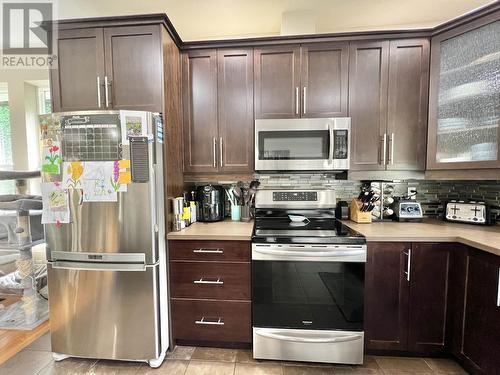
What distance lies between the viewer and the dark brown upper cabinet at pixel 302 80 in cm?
187

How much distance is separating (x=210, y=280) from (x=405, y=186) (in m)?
1.94

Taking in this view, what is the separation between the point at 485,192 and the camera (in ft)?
6.41

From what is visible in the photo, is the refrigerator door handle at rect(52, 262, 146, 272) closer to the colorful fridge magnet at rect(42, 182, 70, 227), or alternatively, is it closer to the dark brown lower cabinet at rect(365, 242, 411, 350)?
the colorful fridge magnet at rect(42, 182, 70, 227)

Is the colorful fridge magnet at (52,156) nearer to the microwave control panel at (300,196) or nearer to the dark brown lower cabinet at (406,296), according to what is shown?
the microwave control panel at (300,196)

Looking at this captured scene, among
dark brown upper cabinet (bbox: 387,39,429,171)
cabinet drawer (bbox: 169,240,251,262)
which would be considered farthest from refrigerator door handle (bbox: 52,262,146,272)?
dark brown upper cabinet (bbox: 387,39,429,171)

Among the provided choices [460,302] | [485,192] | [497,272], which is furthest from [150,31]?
[485,192]

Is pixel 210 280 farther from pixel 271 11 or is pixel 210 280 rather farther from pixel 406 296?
pixel 271 11

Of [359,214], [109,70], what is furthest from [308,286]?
[109,70]

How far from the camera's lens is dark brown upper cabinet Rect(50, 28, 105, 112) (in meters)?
1.66

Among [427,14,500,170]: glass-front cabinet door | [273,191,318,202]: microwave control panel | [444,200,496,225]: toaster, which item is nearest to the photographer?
[427,14,500,170]: glass-front cabinet door

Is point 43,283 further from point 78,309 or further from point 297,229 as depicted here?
point 297,229

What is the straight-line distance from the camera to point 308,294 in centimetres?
159

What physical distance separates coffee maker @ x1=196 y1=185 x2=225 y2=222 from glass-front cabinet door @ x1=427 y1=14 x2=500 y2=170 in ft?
5.75

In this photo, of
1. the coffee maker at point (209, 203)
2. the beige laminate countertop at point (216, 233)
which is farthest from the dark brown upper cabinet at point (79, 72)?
the beige laminate countertop at point (216, 233)
